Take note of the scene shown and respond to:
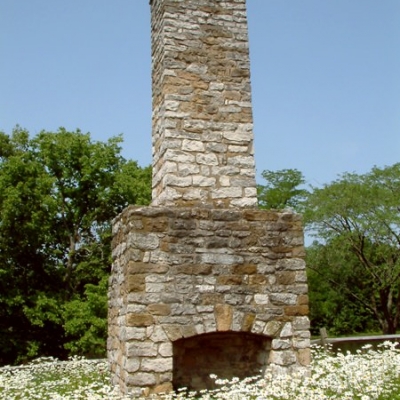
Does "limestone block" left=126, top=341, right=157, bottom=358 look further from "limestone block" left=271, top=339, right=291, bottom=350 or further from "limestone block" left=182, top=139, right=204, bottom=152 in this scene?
"limestone block" left=182, top=139, right=204, bottom=152

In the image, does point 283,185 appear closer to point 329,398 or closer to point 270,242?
point 270,242

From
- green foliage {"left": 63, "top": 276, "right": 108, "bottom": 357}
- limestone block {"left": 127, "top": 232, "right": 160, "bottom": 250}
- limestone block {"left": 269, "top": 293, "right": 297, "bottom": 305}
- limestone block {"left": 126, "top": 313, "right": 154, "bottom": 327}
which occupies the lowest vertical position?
green foliage {"left": 63, "top": 276, "right": 108, "bottom": 357}

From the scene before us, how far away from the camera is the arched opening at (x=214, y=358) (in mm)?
6449

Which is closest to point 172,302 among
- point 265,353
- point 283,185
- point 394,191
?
point 265,353

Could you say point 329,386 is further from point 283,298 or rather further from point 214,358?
point 214,358

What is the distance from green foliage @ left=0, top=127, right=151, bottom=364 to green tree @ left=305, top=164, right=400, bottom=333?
8.40m

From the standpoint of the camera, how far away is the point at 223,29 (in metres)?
7.36

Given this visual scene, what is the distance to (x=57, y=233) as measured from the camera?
18.3m

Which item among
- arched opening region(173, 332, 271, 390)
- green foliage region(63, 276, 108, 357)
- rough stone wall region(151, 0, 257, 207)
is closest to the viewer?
arched opening region(173, 332, 271, 390)

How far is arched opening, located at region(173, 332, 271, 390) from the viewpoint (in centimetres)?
645

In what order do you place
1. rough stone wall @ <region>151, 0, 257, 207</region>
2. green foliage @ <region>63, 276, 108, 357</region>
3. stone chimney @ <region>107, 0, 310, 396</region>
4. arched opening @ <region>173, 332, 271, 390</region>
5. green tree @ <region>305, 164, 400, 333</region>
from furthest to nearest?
green tree @ <region>305, 164, 400, 333</region> < green foliage @ <region>63, 276, 108, 357</region> < rough stone wall @ <region>151, 0, 257, 207</region> < arched opening @ <region>173, 332, 271, 390</region> < stone chimney @ <region>107, 0, 310, 396</region>

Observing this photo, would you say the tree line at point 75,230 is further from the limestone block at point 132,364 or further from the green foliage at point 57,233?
the limestone block at point 132,364

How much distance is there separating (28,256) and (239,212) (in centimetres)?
1358

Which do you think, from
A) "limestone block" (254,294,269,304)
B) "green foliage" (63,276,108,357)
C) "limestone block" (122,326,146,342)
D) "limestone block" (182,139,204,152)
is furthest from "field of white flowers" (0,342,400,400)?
"green foliage" (63,276,108,357)
